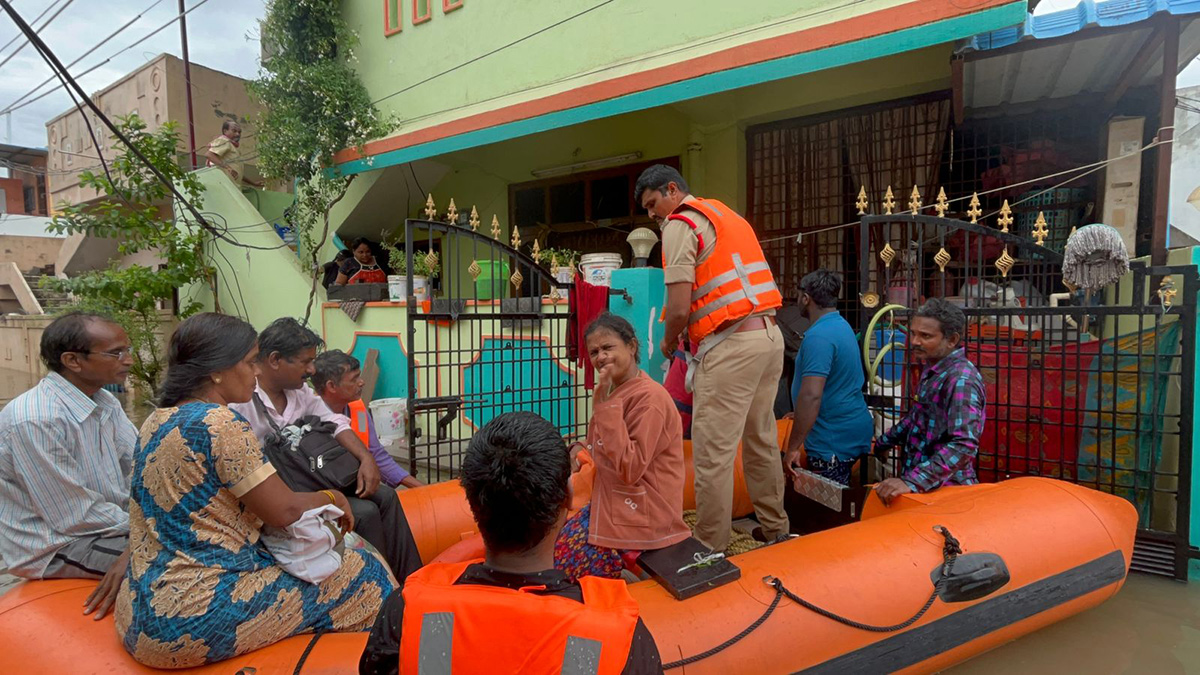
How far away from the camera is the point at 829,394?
3.28 meters

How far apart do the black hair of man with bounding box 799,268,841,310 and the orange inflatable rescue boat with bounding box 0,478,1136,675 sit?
113cm

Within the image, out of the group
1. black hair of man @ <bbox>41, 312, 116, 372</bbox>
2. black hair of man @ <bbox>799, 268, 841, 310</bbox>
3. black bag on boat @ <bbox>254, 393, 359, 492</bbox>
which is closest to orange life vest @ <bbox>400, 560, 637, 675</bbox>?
black bag on boat @ <bbox>254, 393, 359, 492</bbox>

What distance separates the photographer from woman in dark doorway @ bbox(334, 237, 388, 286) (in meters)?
7.29

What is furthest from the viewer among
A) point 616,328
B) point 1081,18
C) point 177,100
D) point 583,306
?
point 177,100

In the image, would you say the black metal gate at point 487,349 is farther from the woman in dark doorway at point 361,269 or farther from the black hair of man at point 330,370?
the black hair of man at point 330,370

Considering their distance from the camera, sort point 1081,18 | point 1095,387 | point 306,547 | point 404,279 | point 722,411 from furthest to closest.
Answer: point 404,279, point 1081,18, point 1095,387, point 722,411, point 306,547

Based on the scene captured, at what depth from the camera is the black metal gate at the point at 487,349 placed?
4250mm

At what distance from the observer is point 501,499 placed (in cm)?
125

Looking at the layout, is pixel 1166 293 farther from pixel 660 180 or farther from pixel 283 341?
pixel 283 341

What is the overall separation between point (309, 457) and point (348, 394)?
62 cm

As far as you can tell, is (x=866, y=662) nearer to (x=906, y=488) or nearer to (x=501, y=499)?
(x=906, y=488)

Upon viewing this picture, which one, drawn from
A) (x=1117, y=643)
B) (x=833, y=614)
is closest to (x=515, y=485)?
(x=833, y=614)

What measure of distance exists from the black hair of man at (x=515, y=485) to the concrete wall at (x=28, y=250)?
66.3ft

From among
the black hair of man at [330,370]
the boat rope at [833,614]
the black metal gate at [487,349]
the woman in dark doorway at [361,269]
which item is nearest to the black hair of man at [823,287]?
the boat rope at [833,614]
